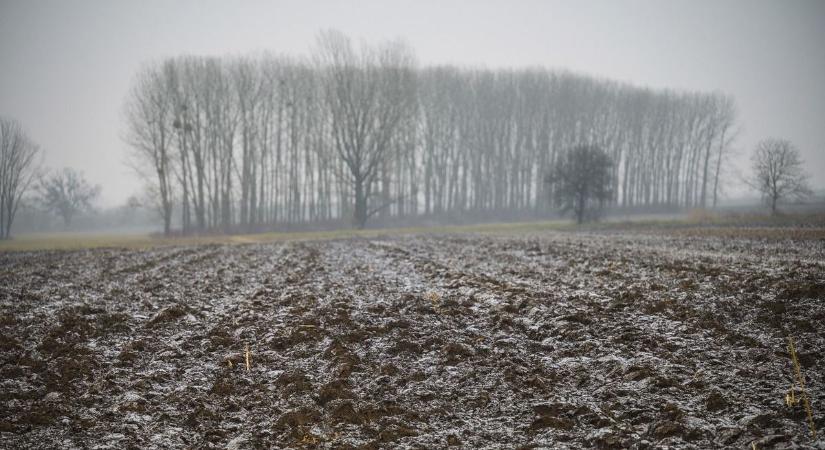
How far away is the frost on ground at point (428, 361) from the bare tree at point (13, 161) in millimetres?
48598

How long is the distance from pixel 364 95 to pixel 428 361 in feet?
135

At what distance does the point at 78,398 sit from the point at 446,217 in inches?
2146

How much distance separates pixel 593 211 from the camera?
49250mm

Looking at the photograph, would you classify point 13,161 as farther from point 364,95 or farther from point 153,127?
point 364,95

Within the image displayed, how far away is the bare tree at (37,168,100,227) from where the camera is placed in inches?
3211

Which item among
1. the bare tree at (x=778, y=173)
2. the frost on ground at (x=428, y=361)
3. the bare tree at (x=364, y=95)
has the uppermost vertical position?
the bare tree at (x=364, y=95)

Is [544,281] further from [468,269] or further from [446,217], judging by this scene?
[446,217]

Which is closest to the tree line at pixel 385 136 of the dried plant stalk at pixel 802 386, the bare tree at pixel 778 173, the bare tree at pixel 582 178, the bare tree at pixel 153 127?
the bare tree at pixel 153 127

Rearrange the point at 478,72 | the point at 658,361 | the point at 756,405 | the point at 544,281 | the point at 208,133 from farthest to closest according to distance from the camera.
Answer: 1. the point at 478,72
2. the point at 208,133
3. the point at 544,281
4. the point at 658,361
5. the point at 756,405

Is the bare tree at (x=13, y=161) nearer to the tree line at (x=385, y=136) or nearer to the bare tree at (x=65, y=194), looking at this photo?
the tree line at (x=385, y=136)

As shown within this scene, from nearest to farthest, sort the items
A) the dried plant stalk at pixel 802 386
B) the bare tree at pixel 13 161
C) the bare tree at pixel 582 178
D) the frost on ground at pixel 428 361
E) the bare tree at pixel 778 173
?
1. the dried plant stalk at pixel 802 386
2. the frost on ground at pixel 428 361
3. the bare tree at pixel 778 173
4. the bare tree at pixel 582 178
5. the bare tree at pixel 13 161

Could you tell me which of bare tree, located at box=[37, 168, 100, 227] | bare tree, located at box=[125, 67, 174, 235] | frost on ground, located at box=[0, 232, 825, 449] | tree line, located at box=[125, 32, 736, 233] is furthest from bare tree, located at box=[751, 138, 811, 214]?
bare tree, located at box=[37, 168, 100, 227]

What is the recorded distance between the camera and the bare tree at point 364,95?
152 feet

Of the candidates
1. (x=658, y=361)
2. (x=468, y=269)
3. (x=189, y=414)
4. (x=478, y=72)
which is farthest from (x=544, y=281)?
(x=478, y=72)
